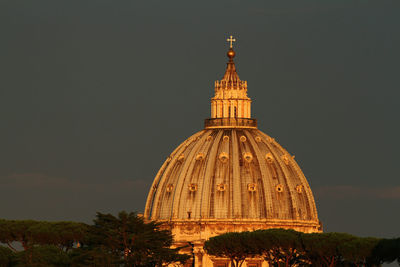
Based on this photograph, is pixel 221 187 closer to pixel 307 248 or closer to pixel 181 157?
pixel 181 157

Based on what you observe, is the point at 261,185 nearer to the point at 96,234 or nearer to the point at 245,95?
the point at 245,95

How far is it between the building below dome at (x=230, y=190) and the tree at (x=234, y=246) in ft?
82.6

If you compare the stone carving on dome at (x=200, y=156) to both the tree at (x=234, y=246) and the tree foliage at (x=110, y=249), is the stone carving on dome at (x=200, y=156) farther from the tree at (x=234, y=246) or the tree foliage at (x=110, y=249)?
the tree foliage at (x=110, y=249)

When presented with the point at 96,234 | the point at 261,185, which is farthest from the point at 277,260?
the point at 261,185

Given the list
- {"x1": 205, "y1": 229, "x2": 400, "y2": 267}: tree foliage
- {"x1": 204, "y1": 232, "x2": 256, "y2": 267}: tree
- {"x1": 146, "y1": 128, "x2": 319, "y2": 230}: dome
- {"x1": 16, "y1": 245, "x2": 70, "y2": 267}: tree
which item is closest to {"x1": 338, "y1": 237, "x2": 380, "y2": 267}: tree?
{"x1": 205, "y1": 229, "x2": 400, "y2": 267}: tree foliage

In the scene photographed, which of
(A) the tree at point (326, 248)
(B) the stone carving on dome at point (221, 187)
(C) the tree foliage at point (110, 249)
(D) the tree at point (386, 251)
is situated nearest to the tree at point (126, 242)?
(C) the tree foliage at point (110, 249)

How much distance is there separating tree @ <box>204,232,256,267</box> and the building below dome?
82.6ft

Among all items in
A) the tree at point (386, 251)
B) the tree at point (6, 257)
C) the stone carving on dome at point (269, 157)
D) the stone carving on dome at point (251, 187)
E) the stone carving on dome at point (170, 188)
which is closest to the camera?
the tree at point (386, 251)

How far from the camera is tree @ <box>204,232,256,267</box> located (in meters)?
129

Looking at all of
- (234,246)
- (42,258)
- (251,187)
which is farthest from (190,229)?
(42,258)

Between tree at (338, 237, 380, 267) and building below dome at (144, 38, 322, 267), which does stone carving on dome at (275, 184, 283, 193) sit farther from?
tree at (338, 237, 380, 267)

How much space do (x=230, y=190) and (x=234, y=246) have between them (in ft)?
103

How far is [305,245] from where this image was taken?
122 metres

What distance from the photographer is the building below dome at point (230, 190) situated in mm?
160875
